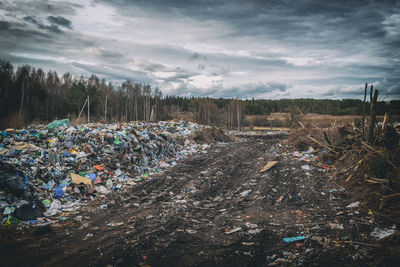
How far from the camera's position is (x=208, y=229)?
3.32m

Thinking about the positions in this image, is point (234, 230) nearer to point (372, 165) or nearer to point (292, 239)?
point (292, 239)

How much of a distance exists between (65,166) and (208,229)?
421 centimetres

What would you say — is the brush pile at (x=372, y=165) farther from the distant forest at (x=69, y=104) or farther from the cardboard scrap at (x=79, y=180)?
the cardboard scrap at (x=79, y=180)

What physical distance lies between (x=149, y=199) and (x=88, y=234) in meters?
1.56

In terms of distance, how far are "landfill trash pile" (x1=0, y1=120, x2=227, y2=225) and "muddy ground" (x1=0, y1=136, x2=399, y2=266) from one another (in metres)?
0.43

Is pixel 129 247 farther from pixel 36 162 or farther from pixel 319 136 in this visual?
pixel 319 136

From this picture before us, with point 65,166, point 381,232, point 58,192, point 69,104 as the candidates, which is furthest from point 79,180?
point 69,104

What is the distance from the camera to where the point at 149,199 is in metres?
4.56

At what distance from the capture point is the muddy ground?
255cm

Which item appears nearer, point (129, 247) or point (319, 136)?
point (129, 247)

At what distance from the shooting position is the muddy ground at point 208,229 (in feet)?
8.38

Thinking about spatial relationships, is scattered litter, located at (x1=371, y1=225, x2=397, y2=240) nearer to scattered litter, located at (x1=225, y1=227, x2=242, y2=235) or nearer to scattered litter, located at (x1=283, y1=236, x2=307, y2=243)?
scattered litter, located at (x1=283, y1=236, x2=307, y2=243)

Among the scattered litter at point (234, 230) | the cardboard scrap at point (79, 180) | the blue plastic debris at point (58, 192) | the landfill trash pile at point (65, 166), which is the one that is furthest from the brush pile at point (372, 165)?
the blue plastic debris at point (58, 192)

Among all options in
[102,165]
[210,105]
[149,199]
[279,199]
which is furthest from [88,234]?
[210,105]
